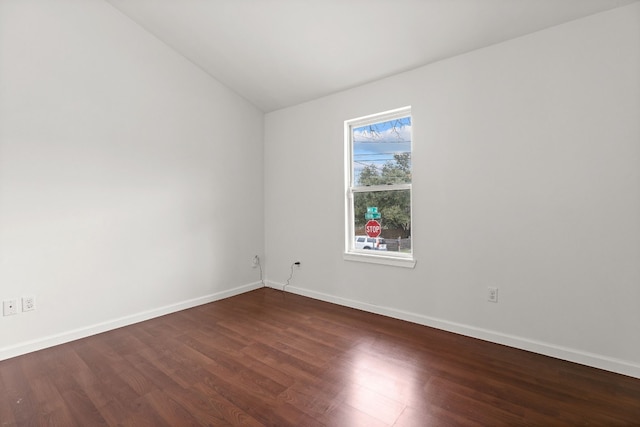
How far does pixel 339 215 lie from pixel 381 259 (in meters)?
0.71

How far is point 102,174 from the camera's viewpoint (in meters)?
2.76

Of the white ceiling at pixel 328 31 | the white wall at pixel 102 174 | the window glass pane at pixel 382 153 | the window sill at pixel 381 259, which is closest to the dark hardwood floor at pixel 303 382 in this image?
the white wall at pixel 102 174

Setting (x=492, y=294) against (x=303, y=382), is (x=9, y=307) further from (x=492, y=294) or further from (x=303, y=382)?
(x=492, y=294)

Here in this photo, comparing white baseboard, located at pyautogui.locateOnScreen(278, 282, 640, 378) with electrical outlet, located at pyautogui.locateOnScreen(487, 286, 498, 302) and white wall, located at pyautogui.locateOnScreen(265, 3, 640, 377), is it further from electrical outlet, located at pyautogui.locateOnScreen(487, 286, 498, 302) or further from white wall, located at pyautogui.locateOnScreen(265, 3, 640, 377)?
electrical outlet, located at pyautogui.locateOnScreen(487, 286, 498, 302)

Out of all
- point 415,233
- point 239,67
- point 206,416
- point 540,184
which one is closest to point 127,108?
point 239,67

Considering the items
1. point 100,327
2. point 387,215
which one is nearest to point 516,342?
point 387,215

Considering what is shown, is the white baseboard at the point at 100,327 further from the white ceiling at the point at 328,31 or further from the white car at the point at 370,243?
the white ceiling at the point at 328,31

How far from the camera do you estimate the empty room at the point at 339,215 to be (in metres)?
1.88

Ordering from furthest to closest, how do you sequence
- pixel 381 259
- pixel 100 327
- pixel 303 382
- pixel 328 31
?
1. pixel 381 259
2. pixel 100 327
3. pixel 328 31
4. pixel 303 382

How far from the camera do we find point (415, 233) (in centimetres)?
288

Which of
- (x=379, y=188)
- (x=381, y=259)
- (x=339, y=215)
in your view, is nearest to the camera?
(x=381, y=259)

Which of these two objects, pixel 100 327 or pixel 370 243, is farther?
pixel 370 243

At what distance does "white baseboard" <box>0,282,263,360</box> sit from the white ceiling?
2657 millimetres

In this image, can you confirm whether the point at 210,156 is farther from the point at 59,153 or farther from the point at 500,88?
the point at 500,88
